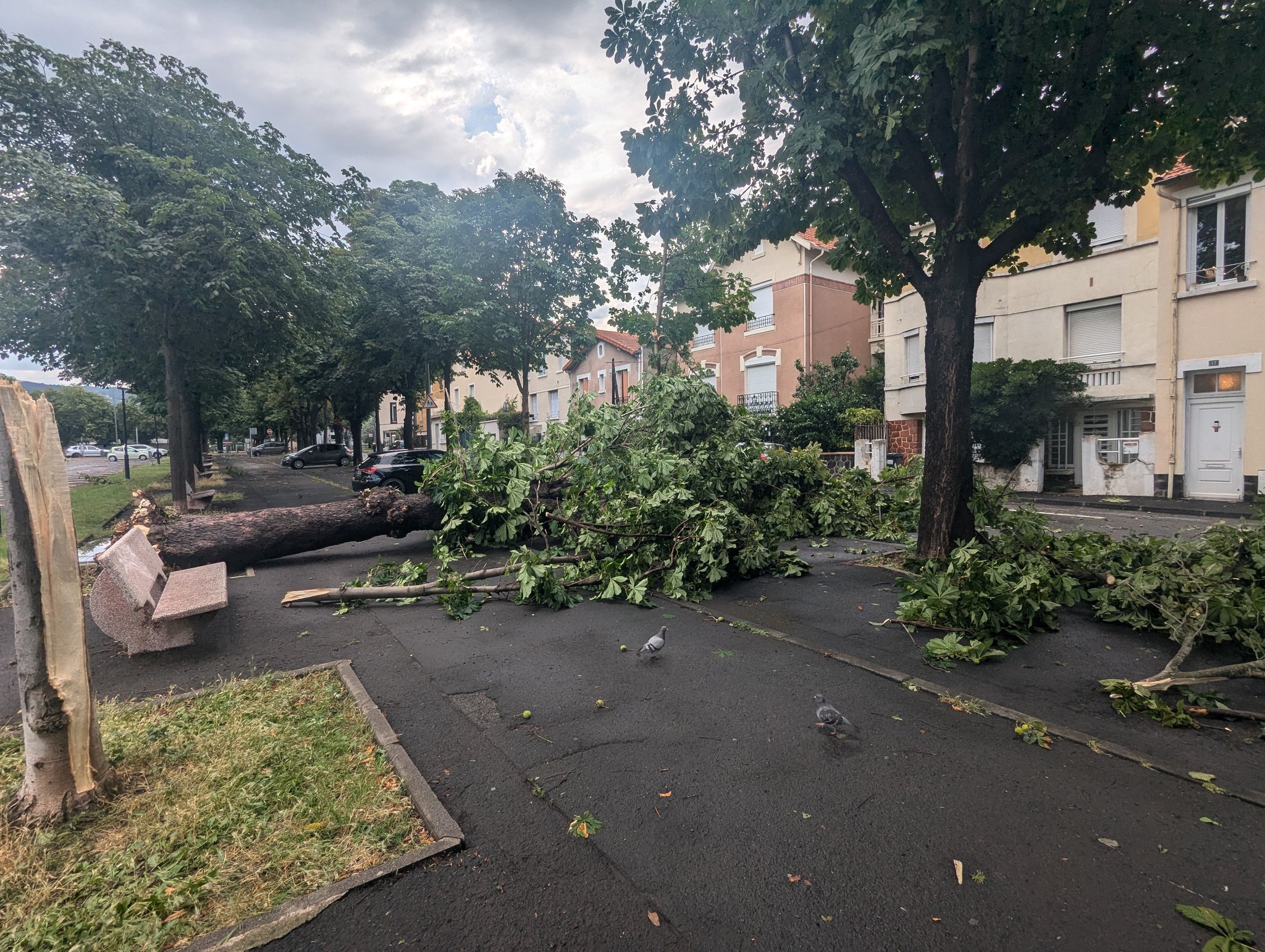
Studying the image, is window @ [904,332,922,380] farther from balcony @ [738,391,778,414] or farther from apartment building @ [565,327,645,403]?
apartment building @ [565,327,645,403]

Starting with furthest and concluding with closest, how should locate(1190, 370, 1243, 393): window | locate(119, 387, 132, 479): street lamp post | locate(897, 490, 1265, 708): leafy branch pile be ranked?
locate(119, 387, 132, 479): street lamp post < locate(1190, 370, 1243, 393): window < locate(897, 490, 1265, 708): leafy branch pile

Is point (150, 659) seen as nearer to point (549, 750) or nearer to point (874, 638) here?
point (549, 750)

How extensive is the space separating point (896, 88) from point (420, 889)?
6479 millimetres

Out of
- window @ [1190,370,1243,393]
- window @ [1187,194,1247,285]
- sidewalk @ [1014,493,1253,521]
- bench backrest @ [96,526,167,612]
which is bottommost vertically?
sidewalk @ [1014,493,1253,521]

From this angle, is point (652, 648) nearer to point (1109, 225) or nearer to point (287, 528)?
point (287, 528)

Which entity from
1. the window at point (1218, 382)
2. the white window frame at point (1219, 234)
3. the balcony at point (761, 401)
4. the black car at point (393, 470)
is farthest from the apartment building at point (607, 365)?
the window at point (1218, 382)

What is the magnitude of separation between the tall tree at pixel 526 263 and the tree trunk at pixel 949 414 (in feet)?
41.7

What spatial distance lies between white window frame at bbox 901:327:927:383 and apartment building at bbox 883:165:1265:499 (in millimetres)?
2555

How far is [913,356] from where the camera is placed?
21891 millimetres

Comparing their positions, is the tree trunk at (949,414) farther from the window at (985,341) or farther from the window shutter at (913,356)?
the window shutter at (913,356)

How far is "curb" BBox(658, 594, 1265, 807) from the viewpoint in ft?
10.1

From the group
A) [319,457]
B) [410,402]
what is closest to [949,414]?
[410,402]

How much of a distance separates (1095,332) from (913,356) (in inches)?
208

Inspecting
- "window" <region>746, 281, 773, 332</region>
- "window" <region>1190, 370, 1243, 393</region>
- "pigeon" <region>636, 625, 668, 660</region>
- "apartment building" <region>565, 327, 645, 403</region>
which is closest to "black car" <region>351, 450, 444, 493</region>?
"pigeon" <region>636, 625, 668, 660</region>
